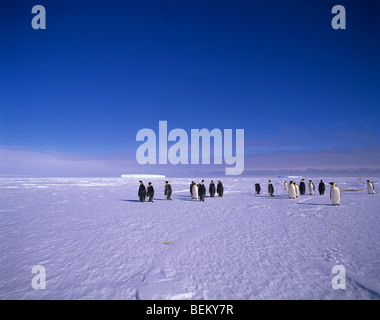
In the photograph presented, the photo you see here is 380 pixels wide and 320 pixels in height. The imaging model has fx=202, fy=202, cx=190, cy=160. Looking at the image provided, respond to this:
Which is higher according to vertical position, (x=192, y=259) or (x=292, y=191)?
(x=292, y=191)

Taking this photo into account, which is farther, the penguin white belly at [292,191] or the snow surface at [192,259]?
the penguin white belly at [292,191]

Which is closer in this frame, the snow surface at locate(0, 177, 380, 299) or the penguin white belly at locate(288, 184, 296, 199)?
the snow surface at locate(0, 177, 380, 299)

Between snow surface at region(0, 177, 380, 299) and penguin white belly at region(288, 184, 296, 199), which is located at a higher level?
penguin white belly at region(288, 184, 296, 199)

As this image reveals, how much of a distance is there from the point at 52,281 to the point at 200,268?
249cm

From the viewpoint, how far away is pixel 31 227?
7039 millimetres

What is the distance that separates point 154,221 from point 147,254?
3.33 m

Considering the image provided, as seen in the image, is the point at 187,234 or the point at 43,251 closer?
the point at 43,251

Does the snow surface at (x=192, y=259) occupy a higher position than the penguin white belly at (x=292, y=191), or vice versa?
the penguin white belly at (x=292, y=191)

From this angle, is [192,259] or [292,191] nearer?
[192,259]
